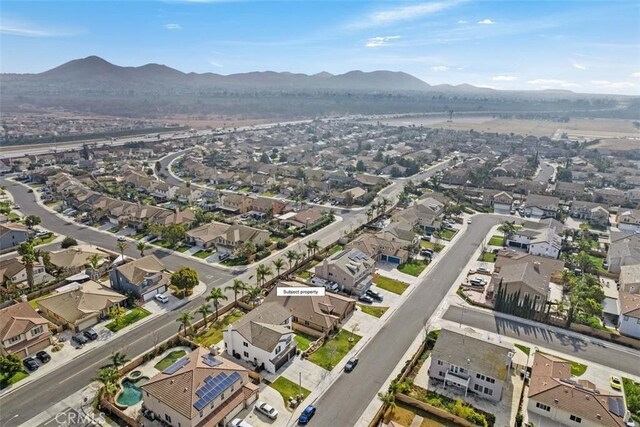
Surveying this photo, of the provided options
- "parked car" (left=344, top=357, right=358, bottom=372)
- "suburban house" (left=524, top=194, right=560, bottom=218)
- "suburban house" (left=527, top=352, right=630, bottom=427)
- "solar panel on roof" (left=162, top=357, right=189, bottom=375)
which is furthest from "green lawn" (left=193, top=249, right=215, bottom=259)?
"suburban house" (left=524, top=194, right=560, bottom=218)

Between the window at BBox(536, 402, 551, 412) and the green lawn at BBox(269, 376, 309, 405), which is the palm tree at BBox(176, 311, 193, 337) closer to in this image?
the green lawn at BBox(269, 376, 309, 405)

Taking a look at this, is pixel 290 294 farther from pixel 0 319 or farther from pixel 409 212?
pixel 409 212

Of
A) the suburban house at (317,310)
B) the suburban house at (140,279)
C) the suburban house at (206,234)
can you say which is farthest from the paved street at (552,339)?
the suburban house at (206,234)

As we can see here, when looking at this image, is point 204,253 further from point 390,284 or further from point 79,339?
point 390,284

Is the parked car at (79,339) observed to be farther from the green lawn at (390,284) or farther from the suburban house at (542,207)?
the suburban house at (542,207)

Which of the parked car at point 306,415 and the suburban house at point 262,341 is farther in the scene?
the suburban house at point 262,341

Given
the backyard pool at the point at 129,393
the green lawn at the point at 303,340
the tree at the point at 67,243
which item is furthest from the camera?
the tree at the point at 67,243

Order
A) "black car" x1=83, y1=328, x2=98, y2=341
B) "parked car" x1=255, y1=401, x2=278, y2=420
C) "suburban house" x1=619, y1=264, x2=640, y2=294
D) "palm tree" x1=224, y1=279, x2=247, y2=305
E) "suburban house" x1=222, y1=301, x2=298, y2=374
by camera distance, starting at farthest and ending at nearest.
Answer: "suburban house" x1=619, y1=264, x2=640, y2=294, "palm tree" x1=224, y1=279, x2=247, y2=305, "black car" x1=83, y1=328, x2=98, y2=341, "suburban house" x1=222, y1=301, x2=298, y2=374, "parked car" x1=255, y1=401, x2=278, y2=420
